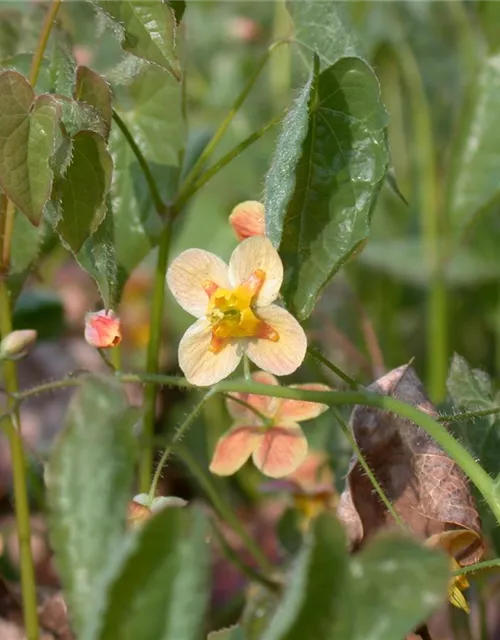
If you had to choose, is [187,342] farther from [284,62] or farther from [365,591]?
[284,62]

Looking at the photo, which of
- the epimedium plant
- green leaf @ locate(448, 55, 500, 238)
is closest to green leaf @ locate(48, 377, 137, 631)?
the epimedium plant

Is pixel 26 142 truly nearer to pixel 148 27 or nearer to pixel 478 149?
pixel 148 27

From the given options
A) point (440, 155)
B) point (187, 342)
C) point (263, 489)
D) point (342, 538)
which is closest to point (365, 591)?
point (342, 538)

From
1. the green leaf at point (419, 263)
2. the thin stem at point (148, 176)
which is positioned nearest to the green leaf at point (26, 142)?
the thin stem at point (148, 176)

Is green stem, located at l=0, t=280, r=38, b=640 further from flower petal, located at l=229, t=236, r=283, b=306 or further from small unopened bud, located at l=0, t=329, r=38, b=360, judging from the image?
flower petal, located at l=229, t=236, r=283, b=306

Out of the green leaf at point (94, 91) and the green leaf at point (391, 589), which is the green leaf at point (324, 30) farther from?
the green leaf at point (391, 589)

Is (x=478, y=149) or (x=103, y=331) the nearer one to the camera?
(x=103, y=331)

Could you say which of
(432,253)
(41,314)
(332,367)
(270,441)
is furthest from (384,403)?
(432,253)
